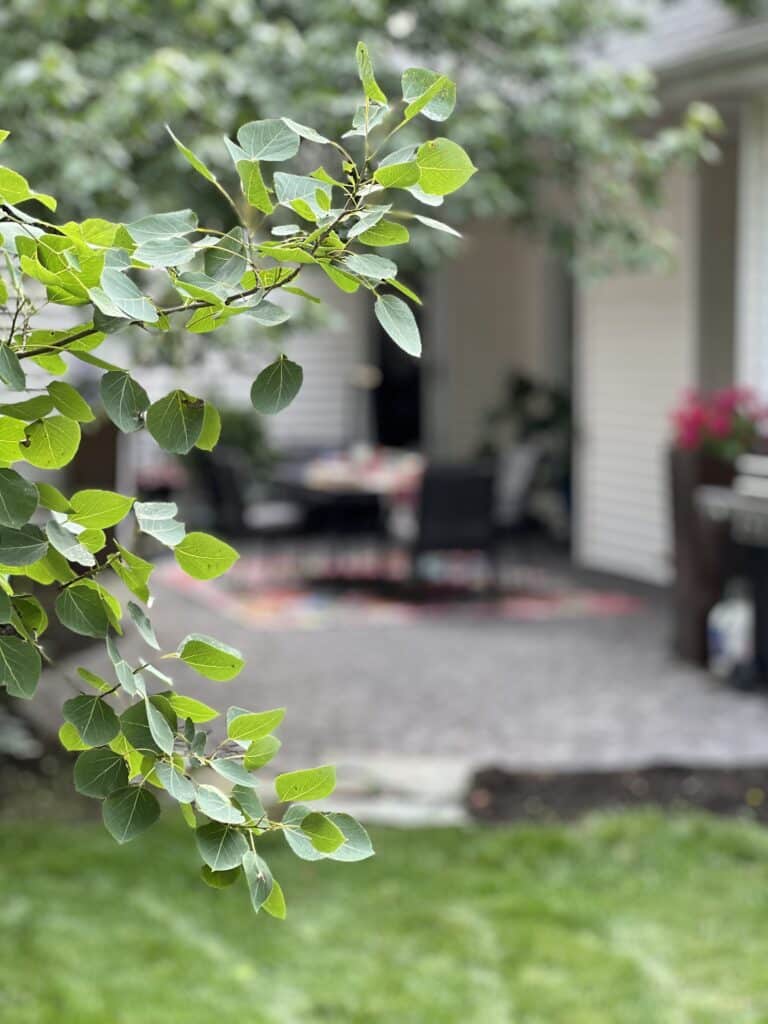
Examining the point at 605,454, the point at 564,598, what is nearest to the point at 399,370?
the point at 605,454

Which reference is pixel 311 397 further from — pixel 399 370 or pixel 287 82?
pixel 287 82

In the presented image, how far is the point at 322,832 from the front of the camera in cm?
Result: 121

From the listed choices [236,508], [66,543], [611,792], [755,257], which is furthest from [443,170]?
[236,508]

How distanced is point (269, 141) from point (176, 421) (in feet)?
0.73

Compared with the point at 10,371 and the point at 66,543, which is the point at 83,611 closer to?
the point at 66,543

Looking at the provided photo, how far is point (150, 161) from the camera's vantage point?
6258mm

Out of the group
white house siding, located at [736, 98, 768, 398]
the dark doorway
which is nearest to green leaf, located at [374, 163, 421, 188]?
white house siding, located at [736, 98, 768, 398]

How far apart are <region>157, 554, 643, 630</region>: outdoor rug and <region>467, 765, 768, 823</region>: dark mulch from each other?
4157 millimetres

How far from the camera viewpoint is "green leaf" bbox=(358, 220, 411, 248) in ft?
3.92

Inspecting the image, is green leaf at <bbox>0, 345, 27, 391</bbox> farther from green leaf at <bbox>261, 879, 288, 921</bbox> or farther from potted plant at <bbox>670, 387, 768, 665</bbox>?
potted plant at <bbox>670, 387, 768, 665</bbox>

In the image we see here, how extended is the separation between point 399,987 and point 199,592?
306 inches

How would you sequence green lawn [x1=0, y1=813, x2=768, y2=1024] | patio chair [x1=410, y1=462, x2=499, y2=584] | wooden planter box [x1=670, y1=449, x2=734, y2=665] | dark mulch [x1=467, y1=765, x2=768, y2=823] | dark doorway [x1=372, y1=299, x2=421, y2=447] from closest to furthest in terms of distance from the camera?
green lawn [x1=0, y1=813, x2=768, y2=1024]
dark mulch [x1=467, y1=765, x2=768, y2=823]
wooden planter box [x1=670, y1=449, x2=734, y2=665]
patio chair [x1=410, y1=462, x2=499, y2=584]
dark doorway [x1=372, y1=299, x2=421, y2=447]

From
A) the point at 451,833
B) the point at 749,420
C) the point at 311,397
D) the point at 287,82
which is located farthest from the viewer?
the point at 311,397

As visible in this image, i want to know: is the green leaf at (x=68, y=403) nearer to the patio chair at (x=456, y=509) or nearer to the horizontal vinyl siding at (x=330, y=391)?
the patio chair at (x=456, y=509)
